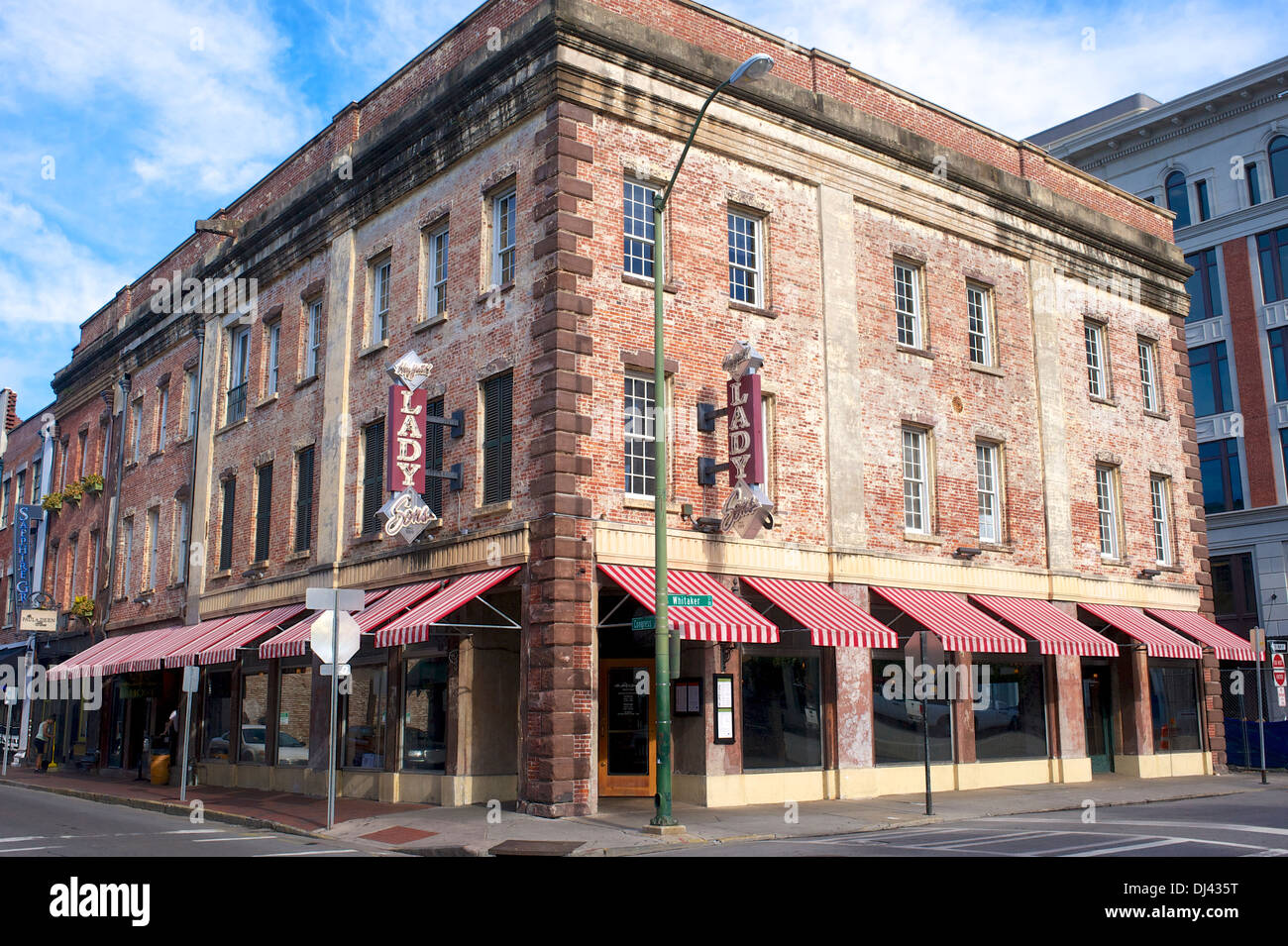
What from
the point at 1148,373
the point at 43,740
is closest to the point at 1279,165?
the point at 1148,373

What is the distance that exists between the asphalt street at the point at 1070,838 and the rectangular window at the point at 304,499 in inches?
548

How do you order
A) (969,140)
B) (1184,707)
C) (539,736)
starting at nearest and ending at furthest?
1. (539,736)
2. (969,140)
3. (1184,707)

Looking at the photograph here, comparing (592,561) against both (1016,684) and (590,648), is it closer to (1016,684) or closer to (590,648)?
(590,648)

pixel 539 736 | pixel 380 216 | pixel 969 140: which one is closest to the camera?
pixel 539 736

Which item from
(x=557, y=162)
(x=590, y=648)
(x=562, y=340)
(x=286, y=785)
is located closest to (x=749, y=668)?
(x=590, y=648)

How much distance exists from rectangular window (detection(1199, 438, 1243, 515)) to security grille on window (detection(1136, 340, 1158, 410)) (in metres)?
17.8

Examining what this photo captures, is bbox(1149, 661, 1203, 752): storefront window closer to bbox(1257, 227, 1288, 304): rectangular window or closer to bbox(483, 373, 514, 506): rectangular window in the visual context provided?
bbox(483, 373, 514, 506): rectangular window

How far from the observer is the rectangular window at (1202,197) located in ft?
156

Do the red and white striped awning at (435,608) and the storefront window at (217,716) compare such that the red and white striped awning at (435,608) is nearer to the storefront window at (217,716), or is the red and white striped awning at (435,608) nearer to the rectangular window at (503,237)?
the rectangular window at (503,237)

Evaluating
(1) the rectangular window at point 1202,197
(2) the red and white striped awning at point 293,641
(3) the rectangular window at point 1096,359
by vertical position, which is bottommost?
(2) the red and white striped awning at point 293,641

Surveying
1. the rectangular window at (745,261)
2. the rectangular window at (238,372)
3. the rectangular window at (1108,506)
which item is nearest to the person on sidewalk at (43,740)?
the rectangular window at (238,372)

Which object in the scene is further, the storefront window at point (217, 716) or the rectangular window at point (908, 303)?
the storefront window at point (217, 716)

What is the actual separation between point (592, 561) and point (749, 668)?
373 cm
